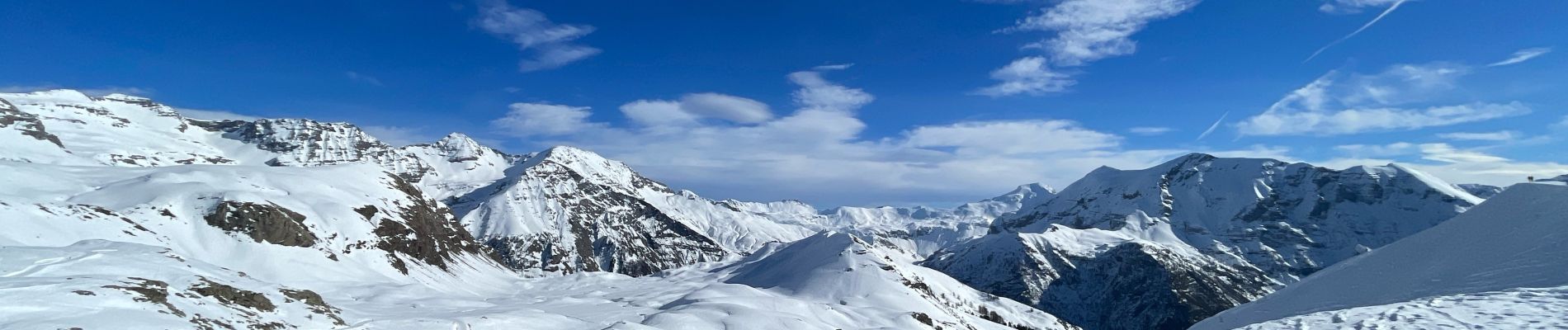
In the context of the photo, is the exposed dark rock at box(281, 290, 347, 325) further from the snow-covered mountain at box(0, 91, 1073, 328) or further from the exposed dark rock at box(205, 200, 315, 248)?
the exposed dark rock at box(205, 200, 315, 248)

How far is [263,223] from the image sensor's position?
113 m

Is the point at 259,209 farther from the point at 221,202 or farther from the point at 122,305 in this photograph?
the point at 122,305

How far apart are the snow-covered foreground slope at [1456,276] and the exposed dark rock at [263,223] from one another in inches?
5254

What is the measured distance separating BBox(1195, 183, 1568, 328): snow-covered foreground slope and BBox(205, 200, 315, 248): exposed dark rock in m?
133

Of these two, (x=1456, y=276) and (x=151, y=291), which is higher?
(x=1456, y=276)

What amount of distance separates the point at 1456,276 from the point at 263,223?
141200mm

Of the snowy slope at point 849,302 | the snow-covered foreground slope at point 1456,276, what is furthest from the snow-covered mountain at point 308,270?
the snow-covered foreground slope at point 1456,276

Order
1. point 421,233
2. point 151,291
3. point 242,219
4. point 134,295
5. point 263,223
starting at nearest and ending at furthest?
point 134,295
point 151,291
point 242,219
point 263,223
point 421,233

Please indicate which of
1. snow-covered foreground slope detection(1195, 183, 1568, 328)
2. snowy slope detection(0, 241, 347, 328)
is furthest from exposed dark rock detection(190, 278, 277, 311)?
snow-covered foreground slope detection(1195, 183, 1568, 328)

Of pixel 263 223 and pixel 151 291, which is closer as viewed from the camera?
pixel 151 291

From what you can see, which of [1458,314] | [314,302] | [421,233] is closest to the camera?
[1458,314]

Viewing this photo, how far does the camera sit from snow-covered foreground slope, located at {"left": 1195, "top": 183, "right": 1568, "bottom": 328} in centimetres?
1614

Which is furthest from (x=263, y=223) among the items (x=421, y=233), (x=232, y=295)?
(x=232, y=295)

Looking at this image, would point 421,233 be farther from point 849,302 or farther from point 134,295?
point 134,295
